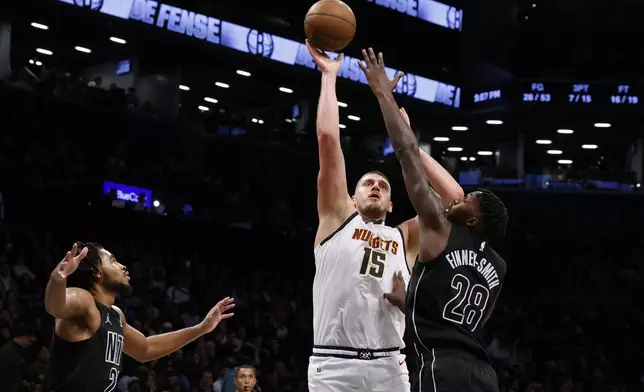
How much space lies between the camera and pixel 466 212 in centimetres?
473

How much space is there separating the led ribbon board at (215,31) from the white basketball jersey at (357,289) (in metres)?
15.2

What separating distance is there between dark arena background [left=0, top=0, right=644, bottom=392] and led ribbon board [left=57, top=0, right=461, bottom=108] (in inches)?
1.9

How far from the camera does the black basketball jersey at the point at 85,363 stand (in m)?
5.99

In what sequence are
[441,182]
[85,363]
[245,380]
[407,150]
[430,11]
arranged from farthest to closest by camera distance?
[430,11]
[245,380]
[85,363]
[441,182]
[407,150]

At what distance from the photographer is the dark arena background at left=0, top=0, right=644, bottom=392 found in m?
16.8

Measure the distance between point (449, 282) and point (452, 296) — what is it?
75mm

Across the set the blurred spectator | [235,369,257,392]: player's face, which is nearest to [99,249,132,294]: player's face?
[235,369,257,392]: player's face

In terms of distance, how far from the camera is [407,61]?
3006 cm

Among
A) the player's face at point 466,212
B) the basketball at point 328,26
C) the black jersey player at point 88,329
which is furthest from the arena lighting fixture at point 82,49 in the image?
the player's face at point 466,212

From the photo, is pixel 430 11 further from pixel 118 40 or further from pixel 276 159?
pixel 118 40

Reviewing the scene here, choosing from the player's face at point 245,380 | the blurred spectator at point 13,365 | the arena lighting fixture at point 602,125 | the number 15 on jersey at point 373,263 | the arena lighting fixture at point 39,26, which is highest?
the arena lighting fixture at point 39,26

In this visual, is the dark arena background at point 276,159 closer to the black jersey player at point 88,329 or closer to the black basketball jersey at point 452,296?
the black jersey player at point 88,329

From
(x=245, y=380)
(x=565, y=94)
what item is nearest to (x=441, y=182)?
(x=245, y=380)

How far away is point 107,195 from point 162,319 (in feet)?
11.8
